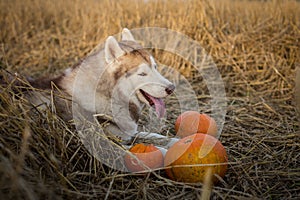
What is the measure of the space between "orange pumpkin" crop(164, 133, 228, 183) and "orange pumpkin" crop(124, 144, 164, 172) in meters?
0.09

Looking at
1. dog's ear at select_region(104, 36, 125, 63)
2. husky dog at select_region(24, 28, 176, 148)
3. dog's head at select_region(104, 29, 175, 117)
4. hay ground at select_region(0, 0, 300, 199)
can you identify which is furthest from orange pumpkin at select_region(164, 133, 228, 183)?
dog's ear at select_region(104, 36, 125, 63)

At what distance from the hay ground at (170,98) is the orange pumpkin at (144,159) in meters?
0.06

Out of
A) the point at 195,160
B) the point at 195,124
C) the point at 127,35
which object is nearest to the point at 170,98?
the point at 127,35

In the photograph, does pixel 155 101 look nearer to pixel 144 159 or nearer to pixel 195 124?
pixel 195 124

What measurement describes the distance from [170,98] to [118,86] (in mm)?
1282

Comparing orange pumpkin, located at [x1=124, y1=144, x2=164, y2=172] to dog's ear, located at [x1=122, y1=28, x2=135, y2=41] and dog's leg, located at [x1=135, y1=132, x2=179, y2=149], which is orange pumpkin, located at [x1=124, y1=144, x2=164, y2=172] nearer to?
dog's leg, located at [x1=135, y1=132, x2=179, y2=149]

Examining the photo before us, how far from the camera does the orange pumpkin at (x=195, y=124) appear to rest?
216 centimetres

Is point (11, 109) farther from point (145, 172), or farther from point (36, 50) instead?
point (36, 50)

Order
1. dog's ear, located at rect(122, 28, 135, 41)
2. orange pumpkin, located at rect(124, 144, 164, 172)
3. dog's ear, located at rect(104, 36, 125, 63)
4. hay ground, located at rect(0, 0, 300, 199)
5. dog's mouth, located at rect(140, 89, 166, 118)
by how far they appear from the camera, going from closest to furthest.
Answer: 1. hay ground, located at rect(0, 0, 300, 199)
2. orange pumpkin, located at rect(124, 144, 164, 172)
3. dog's ear, located at rect(104, 36, 125, 63)
4. dog's mouth, located at rect(140, 89, 166, 118)
5. dog's ear, located at rect(122, 28, 135, 41)

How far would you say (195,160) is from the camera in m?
1.62

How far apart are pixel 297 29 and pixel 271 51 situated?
1.39ft

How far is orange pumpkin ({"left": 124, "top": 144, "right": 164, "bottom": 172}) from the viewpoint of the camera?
174 centimetres

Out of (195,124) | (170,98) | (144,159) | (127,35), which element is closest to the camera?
(144,159)

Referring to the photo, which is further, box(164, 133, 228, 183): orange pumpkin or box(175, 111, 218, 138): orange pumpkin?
box(175, 111, 218, 138): orange pumpkin
